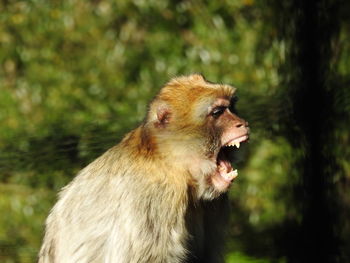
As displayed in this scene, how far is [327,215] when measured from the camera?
6582mm

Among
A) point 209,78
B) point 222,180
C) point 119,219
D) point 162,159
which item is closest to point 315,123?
point 222,180

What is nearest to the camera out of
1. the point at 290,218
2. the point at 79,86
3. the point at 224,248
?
the point at 224,248

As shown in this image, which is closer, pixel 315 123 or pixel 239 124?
pixel 239 124

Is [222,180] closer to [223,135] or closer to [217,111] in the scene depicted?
[223,135]

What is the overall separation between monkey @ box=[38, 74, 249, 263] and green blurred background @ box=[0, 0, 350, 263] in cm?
38

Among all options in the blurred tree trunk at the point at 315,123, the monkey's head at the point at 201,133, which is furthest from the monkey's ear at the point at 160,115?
the blurred tree trunk at the point at 315,123

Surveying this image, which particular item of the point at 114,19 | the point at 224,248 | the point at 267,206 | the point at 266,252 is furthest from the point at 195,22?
the point at 224,248

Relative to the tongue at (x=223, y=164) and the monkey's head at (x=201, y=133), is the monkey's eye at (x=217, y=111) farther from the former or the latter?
the tongue at (x=223, y=164)

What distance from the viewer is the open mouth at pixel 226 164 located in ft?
17.0

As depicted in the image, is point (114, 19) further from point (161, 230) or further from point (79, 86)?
point (161, 230)

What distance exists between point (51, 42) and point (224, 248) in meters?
4.76

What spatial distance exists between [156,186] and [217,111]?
474mm

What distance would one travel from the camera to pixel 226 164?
531 centimetres

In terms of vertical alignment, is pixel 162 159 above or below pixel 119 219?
above
